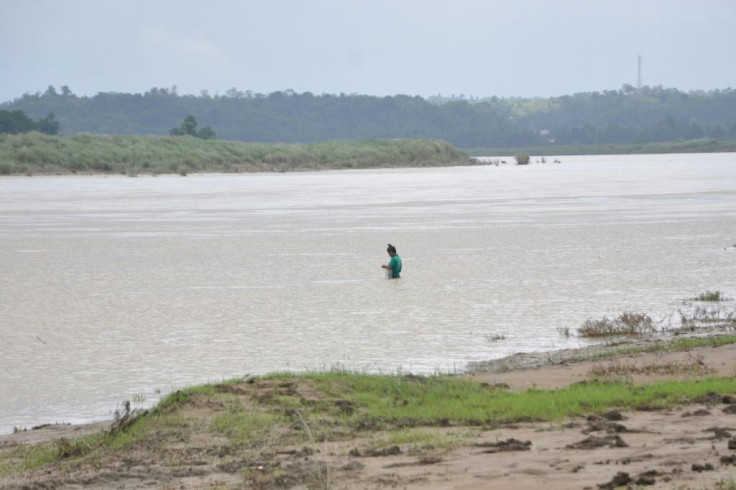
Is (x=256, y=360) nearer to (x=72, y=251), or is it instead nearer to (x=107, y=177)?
(x=72, y=251)

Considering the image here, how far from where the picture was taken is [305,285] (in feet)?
68.5

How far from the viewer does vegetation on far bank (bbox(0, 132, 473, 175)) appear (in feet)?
270

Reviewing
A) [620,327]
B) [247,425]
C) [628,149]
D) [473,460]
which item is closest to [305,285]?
[620,327]

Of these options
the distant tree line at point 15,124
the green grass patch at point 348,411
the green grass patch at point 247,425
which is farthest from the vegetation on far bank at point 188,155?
the green grass patch at point 247,425

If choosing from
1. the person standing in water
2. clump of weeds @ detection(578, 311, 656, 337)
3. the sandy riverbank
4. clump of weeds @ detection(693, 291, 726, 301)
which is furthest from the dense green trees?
the sandy riverbank

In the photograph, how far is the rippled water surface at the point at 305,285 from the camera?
13.3 m

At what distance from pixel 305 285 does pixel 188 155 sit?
77.3 m

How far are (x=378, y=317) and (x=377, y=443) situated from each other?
8547mm

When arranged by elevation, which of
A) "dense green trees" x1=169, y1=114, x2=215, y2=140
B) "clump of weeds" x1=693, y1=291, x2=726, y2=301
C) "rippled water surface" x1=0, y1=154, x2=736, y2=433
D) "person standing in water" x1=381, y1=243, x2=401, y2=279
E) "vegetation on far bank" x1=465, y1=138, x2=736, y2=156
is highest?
"dense green trees" x1=169, y1=114, x2=215, y2=140

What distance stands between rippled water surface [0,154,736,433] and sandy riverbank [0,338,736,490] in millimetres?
2838

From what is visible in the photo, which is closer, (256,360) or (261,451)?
(261,451)

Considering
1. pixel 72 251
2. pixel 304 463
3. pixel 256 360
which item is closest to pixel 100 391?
pixel 256 360

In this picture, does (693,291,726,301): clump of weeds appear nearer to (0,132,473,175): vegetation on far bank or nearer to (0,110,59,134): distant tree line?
(0,132,473,175): vegetation on far bank

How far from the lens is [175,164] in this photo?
90938 millimetres
